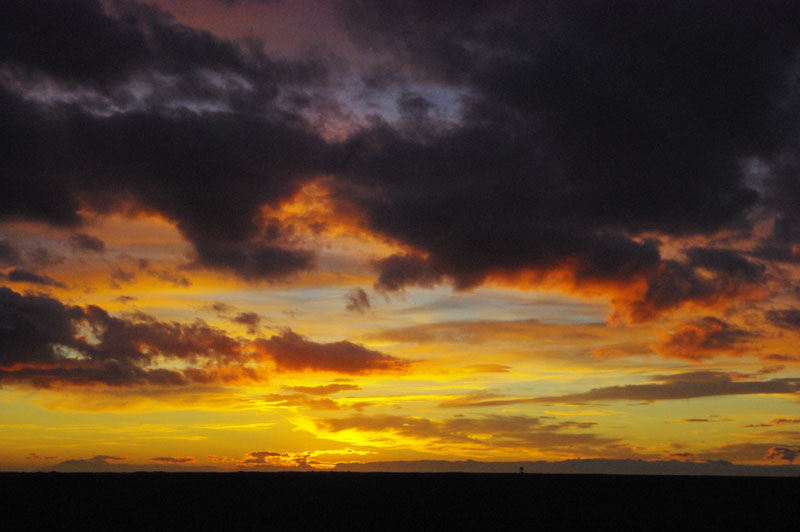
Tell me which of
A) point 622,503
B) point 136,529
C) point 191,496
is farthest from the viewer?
point 191,496

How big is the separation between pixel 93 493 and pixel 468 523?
64.5 meters

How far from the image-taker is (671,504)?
9394 cm

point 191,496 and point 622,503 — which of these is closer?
point 622,503

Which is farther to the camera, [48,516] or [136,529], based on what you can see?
[48,516]

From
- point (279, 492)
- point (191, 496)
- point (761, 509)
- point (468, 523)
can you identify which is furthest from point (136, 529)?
point (761, 509)

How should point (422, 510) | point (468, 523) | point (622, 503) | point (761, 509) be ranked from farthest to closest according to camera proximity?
point (622, 503), point (761, 509), point (422, 510), point (468, 523)

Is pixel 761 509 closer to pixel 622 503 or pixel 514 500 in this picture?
pixel 622 503

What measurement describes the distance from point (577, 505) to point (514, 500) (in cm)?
1018

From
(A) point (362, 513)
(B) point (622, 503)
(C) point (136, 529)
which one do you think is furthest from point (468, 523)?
(B) point (622, 503)

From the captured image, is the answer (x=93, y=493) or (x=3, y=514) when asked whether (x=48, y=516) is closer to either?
(x=3, y=514)

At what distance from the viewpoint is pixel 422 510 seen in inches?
3137

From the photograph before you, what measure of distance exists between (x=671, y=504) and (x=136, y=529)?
209 feet

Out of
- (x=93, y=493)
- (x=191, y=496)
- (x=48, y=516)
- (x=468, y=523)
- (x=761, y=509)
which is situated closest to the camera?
(x=468, y=523)

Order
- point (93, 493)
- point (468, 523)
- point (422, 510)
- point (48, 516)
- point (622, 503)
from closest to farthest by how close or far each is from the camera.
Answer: point (468, 523), point (48, 516), point (422, 510), point (622, 503), point (93, 493)
